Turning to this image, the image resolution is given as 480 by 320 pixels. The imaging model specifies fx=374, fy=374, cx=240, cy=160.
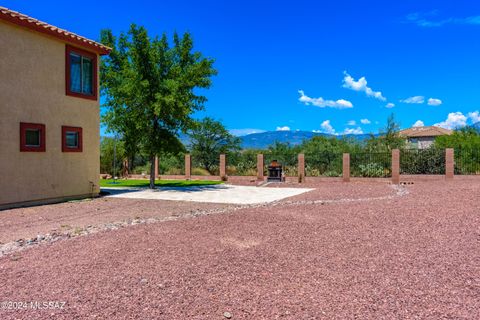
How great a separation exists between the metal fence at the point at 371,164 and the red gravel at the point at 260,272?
1611 cm

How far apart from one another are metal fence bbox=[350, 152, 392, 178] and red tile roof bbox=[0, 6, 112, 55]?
16.7 meters

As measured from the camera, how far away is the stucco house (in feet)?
39.2

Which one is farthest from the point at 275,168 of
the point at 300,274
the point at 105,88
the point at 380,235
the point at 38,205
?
the point at 300,274

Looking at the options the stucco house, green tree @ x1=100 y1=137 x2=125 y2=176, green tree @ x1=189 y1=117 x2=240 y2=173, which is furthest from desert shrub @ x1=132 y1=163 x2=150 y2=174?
the stucco house

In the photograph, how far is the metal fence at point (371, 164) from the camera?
24.1 metres

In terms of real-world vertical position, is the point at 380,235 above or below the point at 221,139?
below

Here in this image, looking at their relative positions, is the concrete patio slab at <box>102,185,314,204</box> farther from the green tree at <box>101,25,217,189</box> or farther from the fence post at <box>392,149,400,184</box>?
the fence post at <box>392,149,400,184</box>

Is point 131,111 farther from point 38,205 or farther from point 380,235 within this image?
point 380,235

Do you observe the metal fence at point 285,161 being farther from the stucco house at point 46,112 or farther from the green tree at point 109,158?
the stucco house at point 46,112

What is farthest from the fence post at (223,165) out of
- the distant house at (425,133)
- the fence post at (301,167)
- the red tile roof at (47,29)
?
the distant house at (425,133)

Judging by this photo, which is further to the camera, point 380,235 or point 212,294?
point 380,235

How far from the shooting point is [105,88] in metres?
20.2

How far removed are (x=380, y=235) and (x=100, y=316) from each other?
17.5ft

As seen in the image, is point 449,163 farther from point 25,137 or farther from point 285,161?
point 25,137
